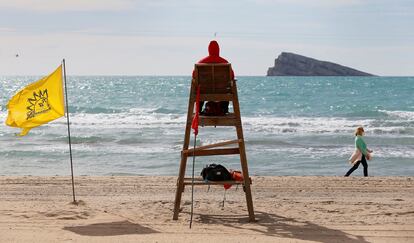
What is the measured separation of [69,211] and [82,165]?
29.7 ft

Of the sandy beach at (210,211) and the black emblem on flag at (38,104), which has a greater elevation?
the black emblem on flag at (38,104)

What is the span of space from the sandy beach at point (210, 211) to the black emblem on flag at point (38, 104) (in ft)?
4.49

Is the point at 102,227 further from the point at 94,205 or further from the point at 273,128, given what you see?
the point at 273,128

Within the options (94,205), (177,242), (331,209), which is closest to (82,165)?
(94,205)

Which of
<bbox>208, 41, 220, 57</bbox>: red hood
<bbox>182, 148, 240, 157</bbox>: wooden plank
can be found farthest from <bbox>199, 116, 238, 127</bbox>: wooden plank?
<bbox>208, 41, 220, 57</bbox>: red hood

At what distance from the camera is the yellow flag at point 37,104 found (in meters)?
9.98

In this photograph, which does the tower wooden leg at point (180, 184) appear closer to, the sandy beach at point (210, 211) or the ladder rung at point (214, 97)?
the sandy beach at point (210, 211)

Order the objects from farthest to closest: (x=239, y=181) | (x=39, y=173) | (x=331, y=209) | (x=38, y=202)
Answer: (x=39, y=173), (x=38, y=202), (x=331, y=209), (x=239, y=181)

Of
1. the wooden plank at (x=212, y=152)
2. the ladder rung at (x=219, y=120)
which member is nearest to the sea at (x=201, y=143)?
the wooden plank at (x=212, y=152)

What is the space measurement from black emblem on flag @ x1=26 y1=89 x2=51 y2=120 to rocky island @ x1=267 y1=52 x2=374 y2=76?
143889 mm

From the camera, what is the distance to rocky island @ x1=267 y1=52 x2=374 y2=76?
152750 mm

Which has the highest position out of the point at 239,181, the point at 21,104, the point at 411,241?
the point at 21,104

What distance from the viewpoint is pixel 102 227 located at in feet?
29.5

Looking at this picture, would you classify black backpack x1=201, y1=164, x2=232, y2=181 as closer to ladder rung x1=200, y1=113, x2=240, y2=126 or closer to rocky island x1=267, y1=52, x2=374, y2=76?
ladder rung x1=200, y1=113, x2=240, y2=126
